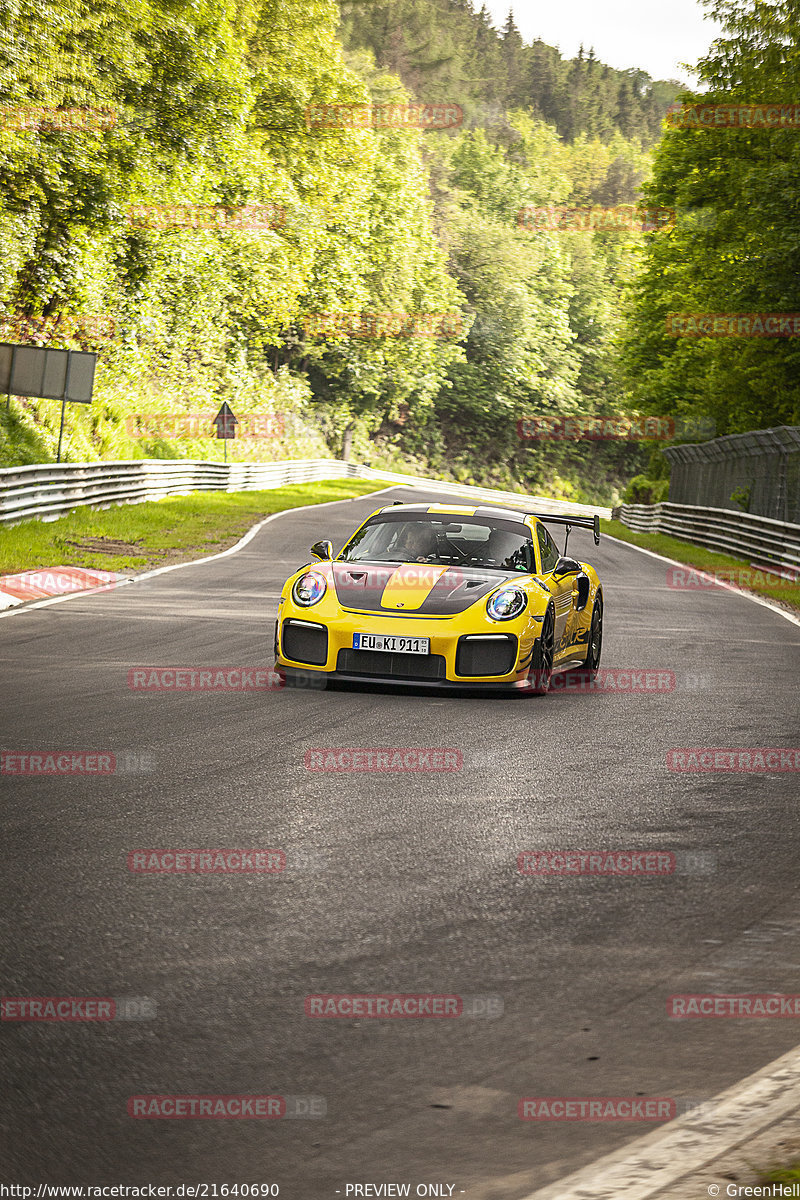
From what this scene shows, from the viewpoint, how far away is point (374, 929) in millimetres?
4719

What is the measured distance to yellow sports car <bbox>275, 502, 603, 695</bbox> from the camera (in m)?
9.54

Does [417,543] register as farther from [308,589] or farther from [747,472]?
[747,472]

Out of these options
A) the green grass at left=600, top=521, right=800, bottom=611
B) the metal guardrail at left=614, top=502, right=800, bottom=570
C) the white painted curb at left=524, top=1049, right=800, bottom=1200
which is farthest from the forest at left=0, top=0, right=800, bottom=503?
the white painted curb at left=524, top=1049, right=800, bottom=1200

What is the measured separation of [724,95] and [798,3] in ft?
13.4

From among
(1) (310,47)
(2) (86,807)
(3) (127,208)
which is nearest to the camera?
(2) (86,807)

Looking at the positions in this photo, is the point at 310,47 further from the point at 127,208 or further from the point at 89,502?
the point at 89,502

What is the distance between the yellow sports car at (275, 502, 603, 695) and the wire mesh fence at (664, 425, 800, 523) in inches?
662

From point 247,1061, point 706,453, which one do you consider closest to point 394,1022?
point 247,1061

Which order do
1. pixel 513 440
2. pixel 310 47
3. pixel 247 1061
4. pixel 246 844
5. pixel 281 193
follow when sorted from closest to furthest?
pixel 247 1061 < pixel 246 844 < pixel 281 193 < pixel 310 47 < pixel 513 440

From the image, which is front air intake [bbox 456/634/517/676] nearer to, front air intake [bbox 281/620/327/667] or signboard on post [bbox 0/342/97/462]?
front air intake [bbox 281/620/327/667]

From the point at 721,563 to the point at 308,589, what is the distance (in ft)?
72.0

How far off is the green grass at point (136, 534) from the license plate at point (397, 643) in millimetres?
8589

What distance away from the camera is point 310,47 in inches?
2363

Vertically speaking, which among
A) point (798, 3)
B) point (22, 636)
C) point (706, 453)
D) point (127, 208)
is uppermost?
point (798, 3)
